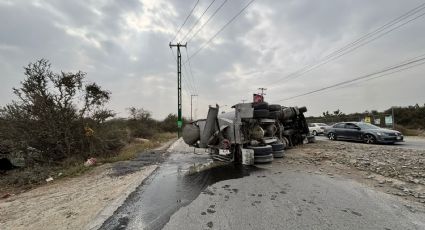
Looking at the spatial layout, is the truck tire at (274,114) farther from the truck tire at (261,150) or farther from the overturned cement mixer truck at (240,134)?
the truck tire at (261,150)

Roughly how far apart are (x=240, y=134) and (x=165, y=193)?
4338mm

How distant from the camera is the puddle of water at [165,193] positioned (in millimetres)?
4554

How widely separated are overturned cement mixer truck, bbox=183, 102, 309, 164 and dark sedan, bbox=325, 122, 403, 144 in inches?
393

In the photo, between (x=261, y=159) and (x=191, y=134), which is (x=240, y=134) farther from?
(x=191, y=134)

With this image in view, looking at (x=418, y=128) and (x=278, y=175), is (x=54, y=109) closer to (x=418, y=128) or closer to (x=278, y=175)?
(x=278, y=175)

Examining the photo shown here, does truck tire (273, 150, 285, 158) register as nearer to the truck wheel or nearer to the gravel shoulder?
the gravel shoulder

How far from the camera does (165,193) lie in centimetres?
643

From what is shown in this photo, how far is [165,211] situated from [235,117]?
223 inches

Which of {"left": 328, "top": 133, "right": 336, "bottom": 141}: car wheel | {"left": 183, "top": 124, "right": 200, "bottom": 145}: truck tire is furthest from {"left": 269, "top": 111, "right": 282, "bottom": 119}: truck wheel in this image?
{"left": 328, "top": 133, "right": 336, "bottom": 141}: car wheel

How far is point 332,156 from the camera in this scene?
38.2 ft

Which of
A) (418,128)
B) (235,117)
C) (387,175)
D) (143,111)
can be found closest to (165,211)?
(235,117)

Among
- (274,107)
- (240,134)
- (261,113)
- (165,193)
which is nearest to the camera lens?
(165,193)

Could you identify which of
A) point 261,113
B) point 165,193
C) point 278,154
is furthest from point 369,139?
point 165,193

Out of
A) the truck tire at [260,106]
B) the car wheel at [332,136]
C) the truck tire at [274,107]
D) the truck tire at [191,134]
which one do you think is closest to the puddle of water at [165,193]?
the truck tire at [191,134]
